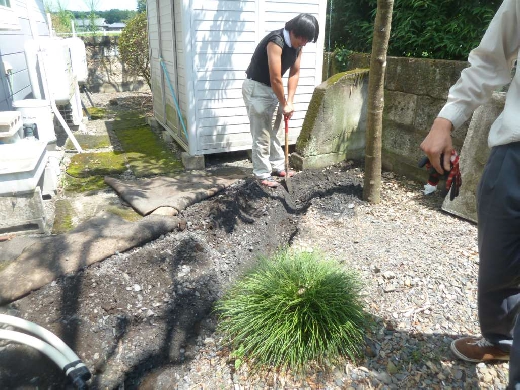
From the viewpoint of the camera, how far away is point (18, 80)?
5.77 m

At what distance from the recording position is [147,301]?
273 centimetres

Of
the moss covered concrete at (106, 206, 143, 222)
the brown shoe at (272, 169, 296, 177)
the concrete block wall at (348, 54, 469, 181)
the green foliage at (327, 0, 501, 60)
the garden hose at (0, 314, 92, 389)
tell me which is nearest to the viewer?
the garden hose at (0, 314, 92, 389)

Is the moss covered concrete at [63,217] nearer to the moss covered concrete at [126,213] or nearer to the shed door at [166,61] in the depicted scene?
the moss covered concrete at [126,213]

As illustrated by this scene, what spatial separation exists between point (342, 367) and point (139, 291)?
149 cm

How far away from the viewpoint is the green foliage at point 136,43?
10.0m

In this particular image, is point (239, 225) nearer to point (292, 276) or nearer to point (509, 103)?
point (292, 276)

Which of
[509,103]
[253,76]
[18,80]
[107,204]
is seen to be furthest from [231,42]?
[509,103]

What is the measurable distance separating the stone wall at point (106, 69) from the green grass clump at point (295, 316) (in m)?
10.8

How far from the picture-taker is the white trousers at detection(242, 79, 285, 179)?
437cm

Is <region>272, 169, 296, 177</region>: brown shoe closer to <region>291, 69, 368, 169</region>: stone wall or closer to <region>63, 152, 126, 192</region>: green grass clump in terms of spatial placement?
<region>291, 69, 368, 169</region>: stone wall

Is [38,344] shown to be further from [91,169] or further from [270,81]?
[91,169]

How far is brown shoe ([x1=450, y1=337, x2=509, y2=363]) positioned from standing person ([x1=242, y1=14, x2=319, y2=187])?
2.72 meters

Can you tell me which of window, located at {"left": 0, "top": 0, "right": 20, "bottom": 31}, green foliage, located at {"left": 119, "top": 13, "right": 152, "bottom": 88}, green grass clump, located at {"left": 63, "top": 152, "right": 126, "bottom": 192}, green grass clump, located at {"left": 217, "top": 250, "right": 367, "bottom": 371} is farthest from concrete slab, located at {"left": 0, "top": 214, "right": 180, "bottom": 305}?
green foliage, located at {"left": 119, "top": 13, "right": 152, "bottom": 88}

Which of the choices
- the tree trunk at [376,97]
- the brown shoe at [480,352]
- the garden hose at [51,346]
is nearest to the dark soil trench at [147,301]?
the garden hose at [51,346]
